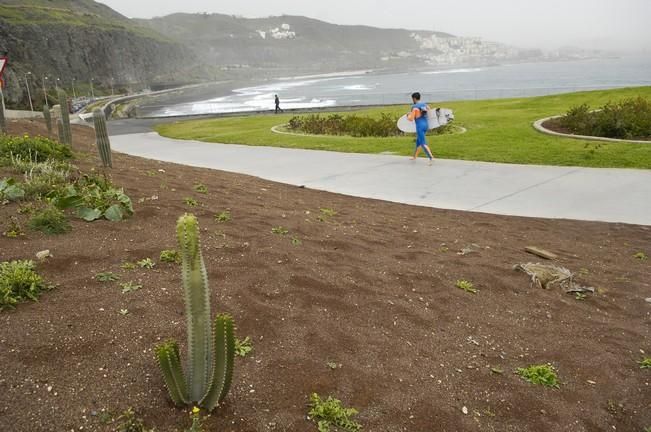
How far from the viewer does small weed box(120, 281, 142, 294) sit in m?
3.83

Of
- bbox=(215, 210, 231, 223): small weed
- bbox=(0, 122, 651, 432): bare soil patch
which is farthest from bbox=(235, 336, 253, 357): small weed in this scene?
bbox=(215, 210, 231, 223): small weed

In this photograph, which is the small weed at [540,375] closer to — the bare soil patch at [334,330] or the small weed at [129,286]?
the bare soil patch at [334,330]

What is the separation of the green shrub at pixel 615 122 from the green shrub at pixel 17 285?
14728 millimetres

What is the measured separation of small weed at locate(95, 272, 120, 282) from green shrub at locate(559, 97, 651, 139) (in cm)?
1417

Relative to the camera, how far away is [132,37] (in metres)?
152

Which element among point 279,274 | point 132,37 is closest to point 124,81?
point 132,37

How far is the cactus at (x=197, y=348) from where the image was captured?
2.56 m

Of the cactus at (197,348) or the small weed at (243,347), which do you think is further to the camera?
the small weed at (243,347)

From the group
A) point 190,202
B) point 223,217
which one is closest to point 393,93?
point 190,202

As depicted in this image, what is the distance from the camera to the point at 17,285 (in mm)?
3545

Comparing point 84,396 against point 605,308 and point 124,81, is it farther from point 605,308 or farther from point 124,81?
point 124,81

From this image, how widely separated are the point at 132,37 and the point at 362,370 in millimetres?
168655

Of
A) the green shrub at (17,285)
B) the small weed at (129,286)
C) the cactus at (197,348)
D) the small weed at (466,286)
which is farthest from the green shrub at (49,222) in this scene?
the small weed at (466,286)

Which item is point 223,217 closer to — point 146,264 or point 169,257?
point 169,257
